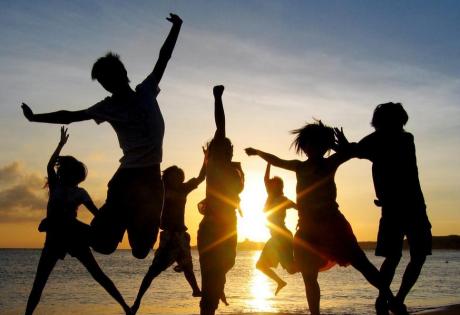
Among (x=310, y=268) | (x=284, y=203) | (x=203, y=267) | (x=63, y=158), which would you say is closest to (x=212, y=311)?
(x=203, y=267)

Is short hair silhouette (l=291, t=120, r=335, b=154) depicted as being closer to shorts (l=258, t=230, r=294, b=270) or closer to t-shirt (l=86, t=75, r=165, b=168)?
t-shirt (l=86, t=75, r=165, b=168)

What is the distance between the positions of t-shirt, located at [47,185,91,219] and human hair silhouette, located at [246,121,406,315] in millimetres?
2263

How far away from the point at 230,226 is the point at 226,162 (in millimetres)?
620

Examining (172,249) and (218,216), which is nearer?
(218,216)

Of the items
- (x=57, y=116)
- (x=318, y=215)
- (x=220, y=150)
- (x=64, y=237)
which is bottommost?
(x=64, y=237)

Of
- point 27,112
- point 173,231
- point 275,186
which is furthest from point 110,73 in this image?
point 275,186

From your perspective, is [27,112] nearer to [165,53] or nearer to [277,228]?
[165,53]

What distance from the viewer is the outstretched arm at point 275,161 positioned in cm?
635

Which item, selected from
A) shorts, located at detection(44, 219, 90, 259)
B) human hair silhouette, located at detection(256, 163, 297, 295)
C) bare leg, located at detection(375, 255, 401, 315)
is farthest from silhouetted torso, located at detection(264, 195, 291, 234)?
shorts, located at detection(44, 219, 90, 259)

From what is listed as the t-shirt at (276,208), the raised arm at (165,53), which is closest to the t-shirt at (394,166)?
the raised arm at (165,53)

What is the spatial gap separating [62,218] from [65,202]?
0.66ft

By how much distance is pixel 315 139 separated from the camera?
21.0 ft

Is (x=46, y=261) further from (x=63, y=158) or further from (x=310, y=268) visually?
(x=310, y=268)

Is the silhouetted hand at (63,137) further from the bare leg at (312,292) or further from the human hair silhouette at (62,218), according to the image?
the bare leg at (312,292)
